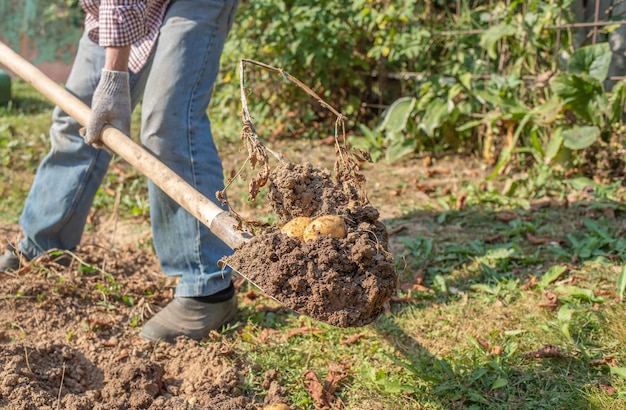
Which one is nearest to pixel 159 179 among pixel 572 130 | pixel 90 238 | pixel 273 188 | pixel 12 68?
pixel 273 188

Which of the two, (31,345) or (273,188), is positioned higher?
(273,188)

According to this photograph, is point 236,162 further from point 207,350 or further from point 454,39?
point 207,350

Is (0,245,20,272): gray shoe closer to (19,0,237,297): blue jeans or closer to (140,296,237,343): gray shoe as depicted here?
(19,0,237,297): blue jeans

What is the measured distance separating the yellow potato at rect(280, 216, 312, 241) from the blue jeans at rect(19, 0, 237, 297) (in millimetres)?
730

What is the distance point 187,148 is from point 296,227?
86 cm

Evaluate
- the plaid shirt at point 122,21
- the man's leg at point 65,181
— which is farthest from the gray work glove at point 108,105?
the man's leg at point 65,181

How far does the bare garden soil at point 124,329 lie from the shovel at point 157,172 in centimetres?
15

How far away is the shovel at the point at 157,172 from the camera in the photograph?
6.75 ft

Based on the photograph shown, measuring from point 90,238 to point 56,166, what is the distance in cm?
87

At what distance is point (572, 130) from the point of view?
418 centimetres

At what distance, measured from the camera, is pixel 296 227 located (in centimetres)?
201

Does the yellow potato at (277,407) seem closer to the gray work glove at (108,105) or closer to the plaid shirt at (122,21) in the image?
the gray work glove at (108,105)

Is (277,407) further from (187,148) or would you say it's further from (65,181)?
(65,181)

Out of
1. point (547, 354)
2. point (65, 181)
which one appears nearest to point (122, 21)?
point (65, 181)
